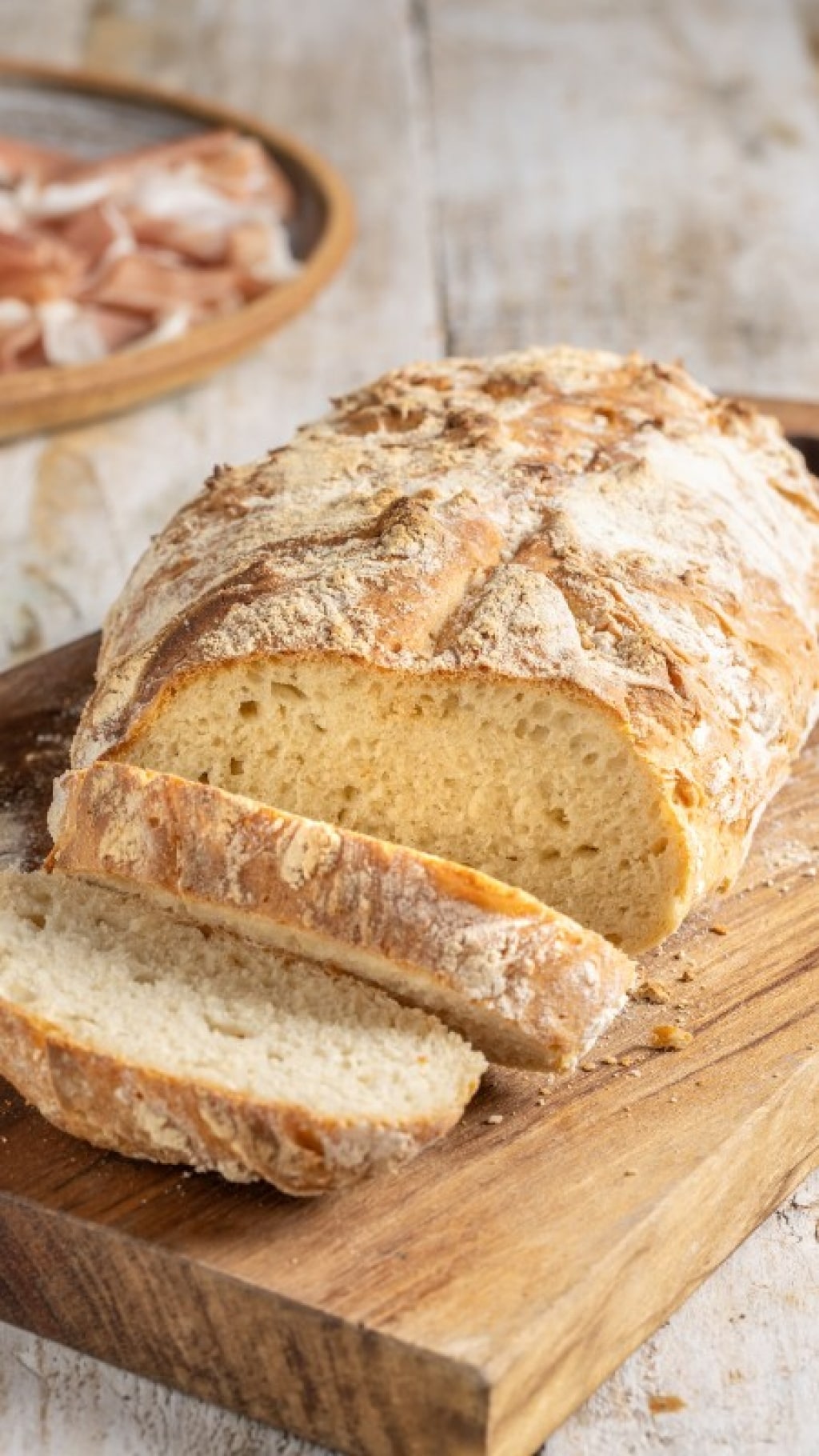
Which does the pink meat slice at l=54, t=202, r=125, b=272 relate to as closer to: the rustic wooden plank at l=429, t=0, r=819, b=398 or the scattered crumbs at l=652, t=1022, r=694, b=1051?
the rustic wooden plank at l=429, t=0, r=819, b=398

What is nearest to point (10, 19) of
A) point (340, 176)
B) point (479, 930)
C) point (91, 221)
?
point (340, 176)

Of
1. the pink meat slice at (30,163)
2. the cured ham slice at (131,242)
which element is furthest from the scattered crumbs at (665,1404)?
the pink meat slice at (30,163)

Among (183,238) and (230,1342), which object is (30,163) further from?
(230,1342)

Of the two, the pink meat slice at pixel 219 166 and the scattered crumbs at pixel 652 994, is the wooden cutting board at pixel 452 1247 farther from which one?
the pink meat slice at pixel 219 166

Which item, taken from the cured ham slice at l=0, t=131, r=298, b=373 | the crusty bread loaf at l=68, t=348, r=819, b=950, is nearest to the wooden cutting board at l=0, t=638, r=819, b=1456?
the crusty bread loaf at l=68, t=348, r=819, b=950

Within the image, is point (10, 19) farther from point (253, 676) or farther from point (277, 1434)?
point (277, 1434)

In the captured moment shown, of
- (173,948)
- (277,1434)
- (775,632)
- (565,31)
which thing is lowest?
(277,1434)

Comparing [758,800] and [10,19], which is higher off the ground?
[10,19]
